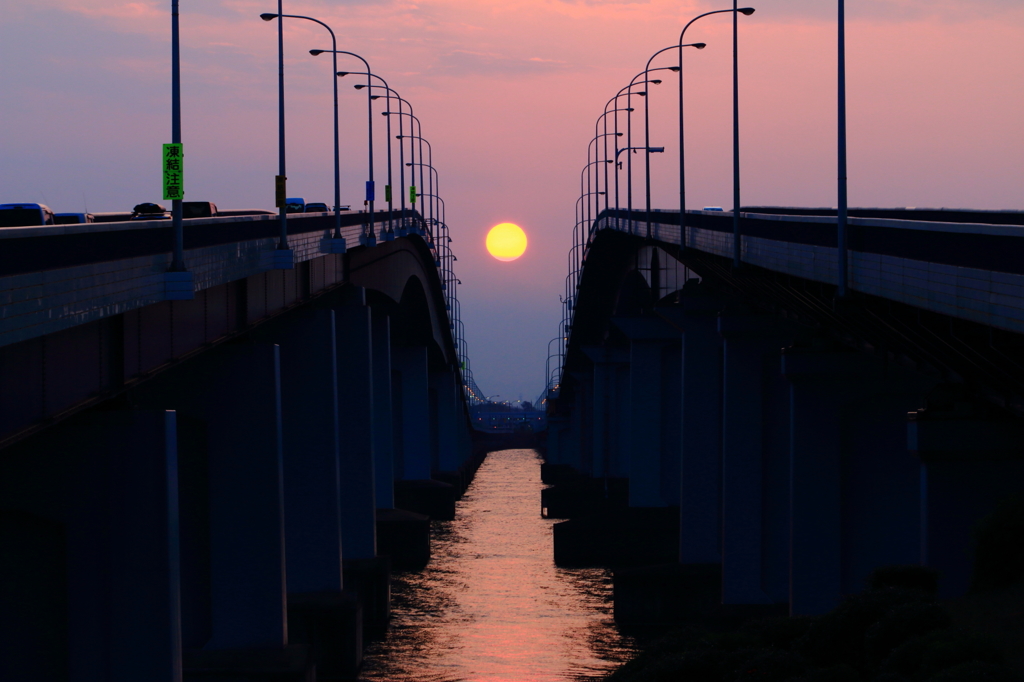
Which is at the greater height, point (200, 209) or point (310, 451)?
point (200, 209)

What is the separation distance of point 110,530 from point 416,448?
216 ft

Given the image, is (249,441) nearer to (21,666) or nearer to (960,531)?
(21,666)

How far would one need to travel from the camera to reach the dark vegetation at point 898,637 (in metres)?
15.7

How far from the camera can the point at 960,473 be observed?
21781 mm

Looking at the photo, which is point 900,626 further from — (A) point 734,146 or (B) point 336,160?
(B) point 336,160

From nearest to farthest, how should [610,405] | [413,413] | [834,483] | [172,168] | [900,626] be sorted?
1. [900,626]
2. [172,168]
3. [834,483]
4. [413,413]
5. [610,405]

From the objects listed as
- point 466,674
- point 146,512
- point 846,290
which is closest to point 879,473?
point 846,290

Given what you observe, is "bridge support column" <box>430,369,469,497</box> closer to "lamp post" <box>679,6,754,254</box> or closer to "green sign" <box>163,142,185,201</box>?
"lamp post" <box>679,6,754,254</box>

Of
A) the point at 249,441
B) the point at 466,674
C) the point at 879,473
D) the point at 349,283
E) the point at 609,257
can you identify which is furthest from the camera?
the point at 609,257

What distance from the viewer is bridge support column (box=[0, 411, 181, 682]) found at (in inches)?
819

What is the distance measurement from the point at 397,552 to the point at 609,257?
87.7ft

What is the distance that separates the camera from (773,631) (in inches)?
861

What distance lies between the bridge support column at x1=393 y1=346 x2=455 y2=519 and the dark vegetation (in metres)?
59.9

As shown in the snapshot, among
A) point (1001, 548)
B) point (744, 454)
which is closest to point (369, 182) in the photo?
point (744, 454)
